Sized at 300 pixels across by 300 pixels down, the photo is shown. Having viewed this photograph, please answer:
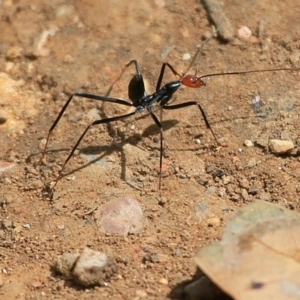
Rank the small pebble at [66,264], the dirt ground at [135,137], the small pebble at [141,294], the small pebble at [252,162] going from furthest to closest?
the small pebble at [252,162] → the dirt ground at [135,137] → the small pebble at [66,264] → the small pebble at [141,294]

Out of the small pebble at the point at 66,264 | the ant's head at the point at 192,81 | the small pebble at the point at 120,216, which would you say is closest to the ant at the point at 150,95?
the ant's head at the point at 192,81

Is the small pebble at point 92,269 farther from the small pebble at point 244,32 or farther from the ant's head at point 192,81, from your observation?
the small pebble at point 244,32

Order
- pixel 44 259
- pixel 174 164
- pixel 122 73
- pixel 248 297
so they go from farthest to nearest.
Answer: pixel 122 73, pixel 174 164, pixel 44 259, pixel 248 297

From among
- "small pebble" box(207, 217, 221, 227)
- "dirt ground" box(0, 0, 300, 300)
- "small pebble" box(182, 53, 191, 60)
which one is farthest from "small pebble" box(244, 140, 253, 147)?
"small pebble" box(182, 53, 191, 60)

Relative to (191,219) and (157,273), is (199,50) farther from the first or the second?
(157,273)

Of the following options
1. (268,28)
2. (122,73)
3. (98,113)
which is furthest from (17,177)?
(268,28)

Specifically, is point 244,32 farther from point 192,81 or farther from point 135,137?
point 135,137
